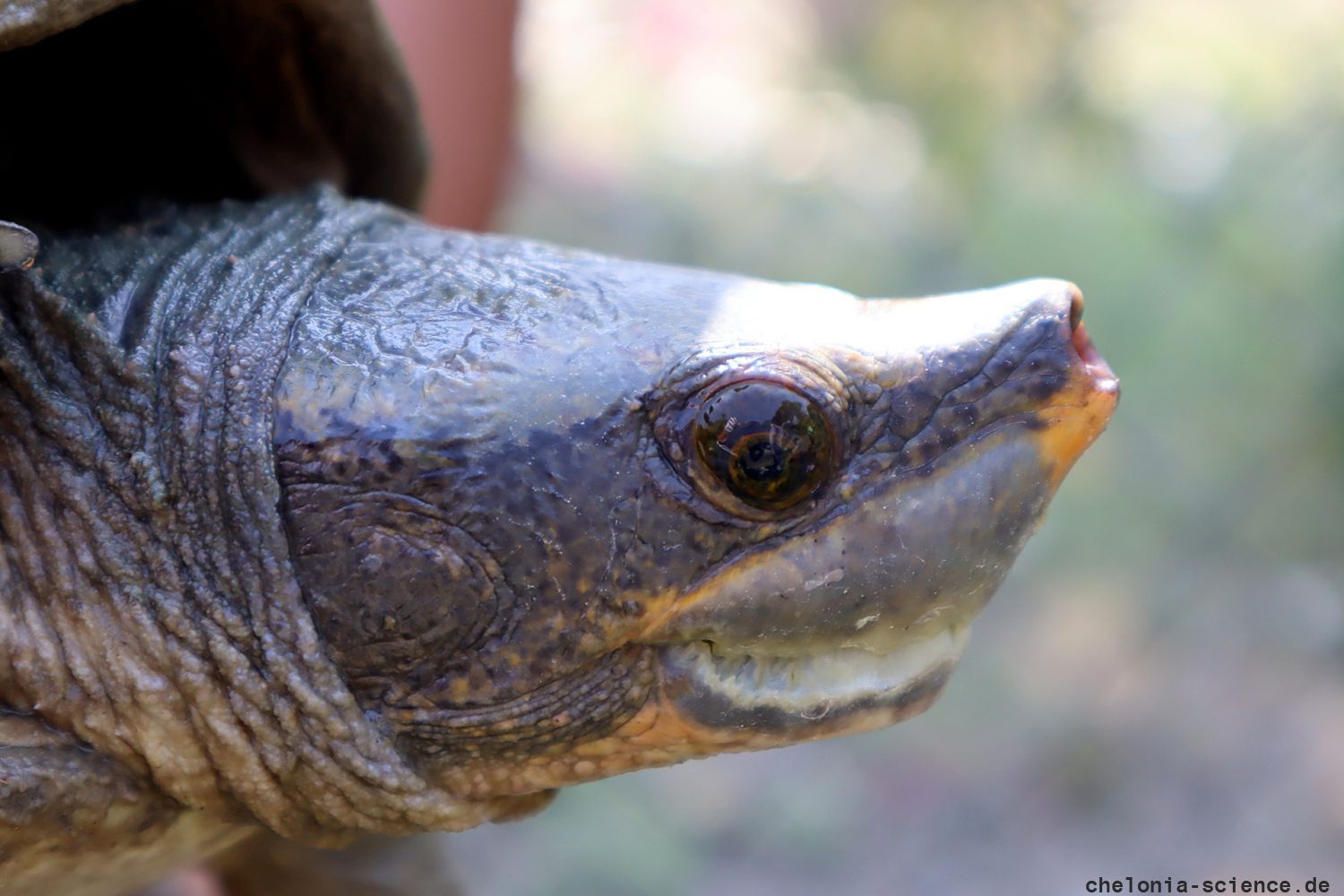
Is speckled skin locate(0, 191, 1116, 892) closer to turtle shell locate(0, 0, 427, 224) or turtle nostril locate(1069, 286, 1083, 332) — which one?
turtle nostril locate(1069, 286, 1083, 332)

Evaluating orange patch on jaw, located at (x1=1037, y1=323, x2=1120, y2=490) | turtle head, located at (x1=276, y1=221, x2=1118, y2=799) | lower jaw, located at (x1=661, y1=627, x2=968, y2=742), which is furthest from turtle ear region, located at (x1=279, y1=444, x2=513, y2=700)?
orange patch on jaw, located at (x1=1037, y1=323, x2=1120, y2=490)

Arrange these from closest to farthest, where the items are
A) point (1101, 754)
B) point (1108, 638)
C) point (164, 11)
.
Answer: point (164, 11), point (1101, 754), point (1108, 638)

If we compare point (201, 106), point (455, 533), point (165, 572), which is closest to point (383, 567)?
point (455, 533)

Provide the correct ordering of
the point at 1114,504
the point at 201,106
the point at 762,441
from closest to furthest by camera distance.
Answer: the point at 762,441
the point at 201,106
the point at 1114,504

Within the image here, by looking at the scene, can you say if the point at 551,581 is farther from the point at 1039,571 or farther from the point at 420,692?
the point at 1039,571

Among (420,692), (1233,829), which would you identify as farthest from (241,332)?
(1233,829)

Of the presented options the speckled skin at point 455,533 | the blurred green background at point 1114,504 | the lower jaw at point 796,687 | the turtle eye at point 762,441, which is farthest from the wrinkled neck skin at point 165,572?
the blurred green background at point 1114,504

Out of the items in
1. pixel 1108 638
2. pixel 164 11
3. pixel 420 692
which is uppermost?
pixel 1108 638

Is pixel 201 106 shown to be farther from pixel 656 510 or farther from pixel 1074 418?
pixel 1074 418
